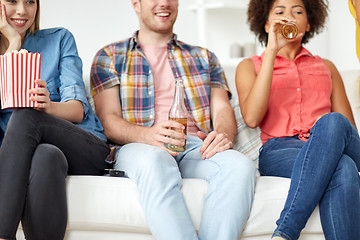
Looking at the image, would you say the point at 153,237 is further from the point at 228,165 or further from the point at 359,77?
the point at 359,77

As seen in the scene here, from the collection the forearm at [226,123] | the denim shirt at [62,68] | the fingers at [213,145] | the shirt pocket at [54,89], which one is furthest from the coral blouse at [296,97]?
the shirt pocket at [54,89]

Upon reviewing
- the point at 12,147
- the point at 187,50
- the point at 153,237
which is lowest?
the point at 153,237

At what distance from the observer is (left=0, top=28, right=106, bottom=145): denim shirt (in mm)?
1827

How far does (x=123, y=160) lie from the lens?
167 cm

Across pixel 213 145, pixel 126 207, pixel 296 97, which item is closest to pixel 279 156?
pixel 213 145

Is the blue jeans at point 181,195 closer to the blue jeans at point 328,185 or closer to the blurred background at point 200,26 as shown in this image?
the blue jeans at point 328,185

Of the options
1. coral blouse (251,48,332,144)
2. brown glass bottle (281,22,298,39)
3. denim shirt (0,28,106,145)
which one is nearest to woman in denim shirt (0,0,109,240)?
denim shirt (0,28,106,145)

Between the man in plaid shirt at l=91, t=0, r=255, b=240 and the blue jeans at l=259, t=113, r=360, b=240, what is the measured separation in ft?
0.46

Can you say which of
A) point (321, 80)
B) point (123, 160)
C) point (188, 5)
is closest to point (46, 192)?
point (123, 160)

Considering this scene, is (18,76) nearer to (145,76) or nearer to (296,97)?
(145,76)

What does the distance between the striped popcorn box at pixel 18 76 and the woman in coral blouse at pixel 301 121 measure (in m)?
0.84

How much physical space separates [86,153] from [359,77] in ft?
4.24

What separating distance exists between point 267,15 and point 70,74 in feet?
2.94

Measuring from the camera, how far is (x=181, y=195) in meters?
1.53
